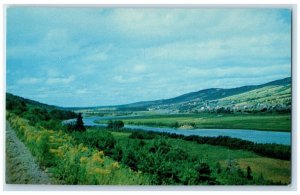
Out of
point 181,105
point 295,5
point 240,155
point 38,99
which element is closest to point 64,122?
point 38,99

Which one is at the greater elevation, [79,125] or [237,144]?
[79,125]

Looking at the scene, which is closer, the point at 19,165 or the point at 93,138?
the point at 19,165

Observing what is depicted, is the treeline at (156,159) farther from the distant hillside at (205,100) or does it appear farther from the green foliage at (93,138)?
the distant hillside at (205,100)

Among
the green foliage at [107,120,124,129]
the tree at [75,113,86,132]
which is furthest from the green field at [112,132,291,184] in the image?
the tree at [75,113,86,132]

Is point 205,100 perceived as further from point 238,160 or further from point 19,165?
point 19,165

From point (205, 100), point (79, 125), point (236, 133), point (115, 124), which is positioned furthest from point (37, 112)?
point (236, 133)

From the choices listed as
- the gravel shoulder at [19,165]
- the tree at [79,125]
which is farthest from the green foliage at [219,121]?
the gravel shoulder at [19,165]

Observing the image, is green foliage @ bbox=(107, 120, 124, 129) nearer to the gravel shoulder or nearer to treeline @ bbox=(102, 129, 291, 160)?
treeline @ bbox=(102, 129, 291, 160)

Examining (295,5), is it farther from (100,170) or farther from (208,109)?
(100,170)
